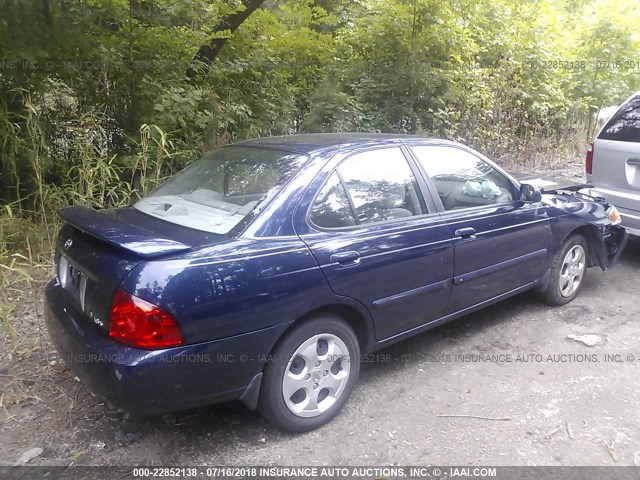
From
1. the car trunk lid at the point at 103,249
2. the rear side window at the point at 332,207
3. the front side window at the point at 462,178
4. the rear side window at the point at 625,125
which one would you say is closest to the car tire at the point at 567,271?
the front side window at the point at 462,178

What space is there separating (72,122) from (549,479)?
19.6ft

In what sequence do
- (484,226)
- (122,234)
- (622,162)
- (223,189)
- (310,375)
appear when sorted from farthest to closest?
(622,162), (484,226), (223,189), (310,375), (122,234)

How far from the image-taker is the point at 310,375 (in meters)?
2.92

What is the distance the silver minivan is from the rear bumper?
4.49 metres

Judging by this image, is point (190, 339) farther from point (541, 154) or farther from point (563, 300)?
point (541, 154)

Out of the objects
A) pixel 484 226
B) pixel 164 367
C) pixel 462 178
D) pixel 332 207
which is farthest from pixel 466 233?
pixel 164 367

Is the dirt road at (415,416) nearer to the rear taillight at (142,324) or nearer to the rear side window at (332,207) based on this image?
the rear taillight at (142,324)

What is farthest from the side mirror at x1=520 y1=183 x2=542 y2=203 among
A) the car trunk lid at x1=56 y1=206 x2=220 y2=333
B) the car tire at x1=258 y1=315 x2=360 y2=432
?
the car trunk lid at x1=56 y1=206 x2=220 y2=333

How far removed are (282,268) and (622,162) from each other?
178 inches

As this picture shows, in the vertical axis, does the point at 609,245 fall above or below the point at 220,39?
below

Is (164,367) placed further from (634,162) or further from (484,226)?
(634,162)

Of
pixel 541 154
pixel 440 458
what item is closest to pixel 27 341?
pixel 440 458

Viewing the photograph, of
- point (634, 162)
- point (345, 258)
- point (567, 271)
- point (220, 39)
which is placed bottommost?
point (567, 271)

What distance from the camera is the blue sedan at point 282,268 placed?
2422 millimetres
